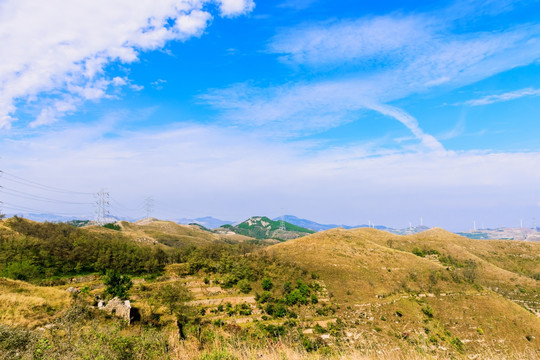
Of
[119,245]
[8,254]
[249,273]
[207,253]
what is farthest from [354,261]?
[8,254]

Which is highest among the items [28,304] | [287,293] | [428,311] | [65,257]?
[28,304]

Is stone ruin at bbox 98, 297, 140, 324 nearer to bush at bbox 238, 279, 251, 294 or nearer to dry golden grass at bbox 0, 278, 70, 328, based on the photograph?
dry golden grass at bbox 0, 278, 70, 328

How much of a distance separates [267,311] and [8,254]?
4783 cm

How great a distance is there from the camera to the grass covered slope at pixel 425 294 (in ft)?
134

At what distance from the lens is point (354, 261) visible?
65875 millimetres

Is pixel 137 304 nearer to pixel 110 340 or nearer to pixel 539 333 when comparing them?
pixel 110 340

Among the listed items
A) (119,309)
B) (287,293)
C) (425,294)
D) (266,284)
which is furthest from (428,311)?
(119,309)

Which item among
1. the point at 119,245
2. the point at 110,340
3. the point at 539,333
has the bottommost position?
the point at 539,333

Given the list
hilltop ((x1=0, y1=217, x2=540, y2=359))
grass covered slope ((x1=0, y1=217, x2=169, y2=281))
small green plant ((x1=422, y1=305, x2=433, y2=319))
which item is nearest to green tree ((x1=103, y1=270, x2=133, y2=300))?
hilltop ((x1=0, y1=217, x2=540, y2=359))

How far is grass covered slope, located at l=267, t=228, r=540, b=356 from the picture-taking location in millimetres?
40844

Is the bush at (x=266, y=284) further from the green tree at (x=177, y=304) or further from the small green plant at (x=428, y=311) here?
the small green plant at (x=428, y=311)

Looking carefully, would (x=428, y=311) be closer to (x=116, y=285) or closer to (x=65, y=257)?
(x=116, y=285)

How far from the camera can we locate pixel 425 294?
176ft

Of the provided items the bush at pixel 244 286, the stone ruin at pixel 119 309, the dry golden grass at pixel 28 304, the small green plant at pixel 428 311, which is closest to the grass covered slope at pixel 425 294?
the small green plant at pixel 428 311
